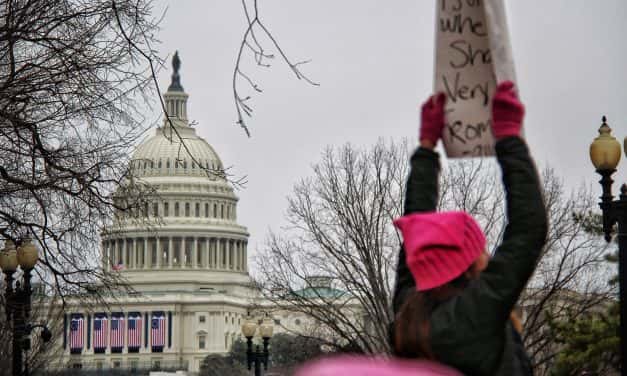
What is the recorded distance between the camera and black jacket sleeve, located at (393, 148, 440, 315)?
4211mm

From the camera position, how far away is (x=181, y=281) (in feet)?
543

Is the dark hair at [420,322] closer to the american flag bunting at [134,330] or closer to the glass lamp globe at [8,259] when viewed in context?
the glass lamp globe at [8,259]

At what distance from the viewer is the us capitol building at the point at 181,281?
159375 millimetres

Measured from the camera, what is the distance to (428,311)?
12.4ft

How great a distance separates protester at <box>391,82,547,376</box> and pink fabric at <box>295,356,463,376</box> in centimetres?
25

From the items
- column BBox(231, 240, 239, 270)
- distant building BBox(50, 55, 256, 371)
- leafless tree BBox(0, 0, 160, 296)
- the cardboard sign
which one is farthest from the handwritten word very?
column BBox(231, 240, 239, 270)

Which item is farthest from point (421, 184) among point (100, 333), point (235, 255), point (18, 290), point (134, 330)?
point (235, 255)

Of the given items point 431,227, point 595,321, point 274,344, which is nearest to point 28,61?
point 595,321

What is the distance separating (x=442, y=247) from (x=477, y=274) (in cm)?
11

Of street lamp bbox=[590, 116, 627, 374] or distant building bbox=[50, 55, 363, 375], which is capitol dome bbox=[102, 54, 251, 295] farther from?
street lamp bbox=[590, 116, 627, 374]

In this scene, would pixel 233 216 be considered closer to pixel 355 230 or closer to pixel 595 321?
pixel 355 230

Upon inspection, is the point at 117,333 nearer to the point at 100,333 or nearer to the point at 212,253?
the point at 100,333

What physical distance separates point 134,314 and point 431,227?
16239 cm

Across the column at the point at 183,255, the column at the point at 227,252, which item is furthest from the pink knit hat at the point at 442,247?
the column at the point at 227,252
